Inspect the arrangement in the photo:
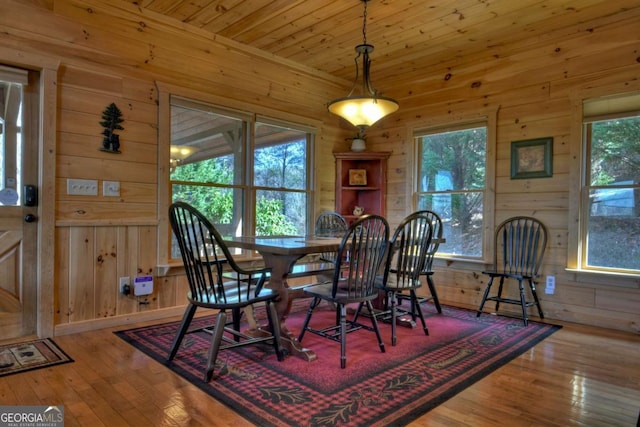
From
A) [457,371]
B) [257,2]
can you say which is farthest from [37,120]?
[457,371]

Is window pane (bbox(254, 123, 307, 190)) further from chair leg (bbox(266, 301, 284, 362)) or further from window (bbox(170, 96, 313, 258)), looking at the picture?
chair leg (bbox(266, 301, 284, 362))

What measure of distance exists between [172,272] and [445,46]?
330cm

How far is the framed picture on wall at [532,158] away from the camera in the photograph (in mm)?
3582

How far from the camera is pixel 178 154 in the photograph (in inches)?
139

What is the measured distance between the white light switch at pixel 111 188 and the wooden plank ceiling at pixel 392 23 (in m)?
1.43

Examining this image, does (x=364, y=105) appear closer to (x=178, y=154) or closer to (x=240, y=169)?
(x=240, y=169)

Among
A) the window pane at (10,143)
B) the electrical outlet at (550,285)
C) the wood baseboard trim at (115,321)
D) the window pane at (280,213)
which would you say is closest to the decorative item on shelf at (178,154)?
the window pane at (280,213)

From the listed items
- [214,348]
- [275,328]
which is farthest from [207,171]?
[214,348]

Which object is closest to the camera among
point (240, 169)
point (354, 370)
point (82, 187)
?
point (354, 370)

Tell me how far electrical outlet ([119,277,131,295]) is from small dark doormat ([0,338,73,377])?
587 millimetres

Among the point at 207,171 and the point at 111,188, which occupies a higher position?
the point at 207,171

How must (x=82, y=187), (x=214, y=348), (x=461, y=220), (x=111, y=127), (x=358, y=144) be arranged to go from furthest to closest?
1. (x=358, y=144)
2. (x=461, y=220)
3. (x=111, y=127)
4. (x=82, y=187)
5. (x=214, y=348)

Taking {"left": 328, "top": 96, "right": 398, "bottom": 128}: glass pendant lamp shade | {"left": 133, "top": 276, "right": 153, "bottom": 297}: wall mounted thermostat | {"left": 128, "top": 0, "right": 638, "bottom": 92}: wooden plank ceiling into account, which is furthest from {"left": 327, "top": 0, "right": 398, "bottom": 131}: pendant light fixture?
{"left": 133, "top": 276, "right": 153, "bottom": 297}: wall mounted thermostat

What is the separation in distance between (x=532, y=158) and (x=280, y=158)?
8.15 ft
